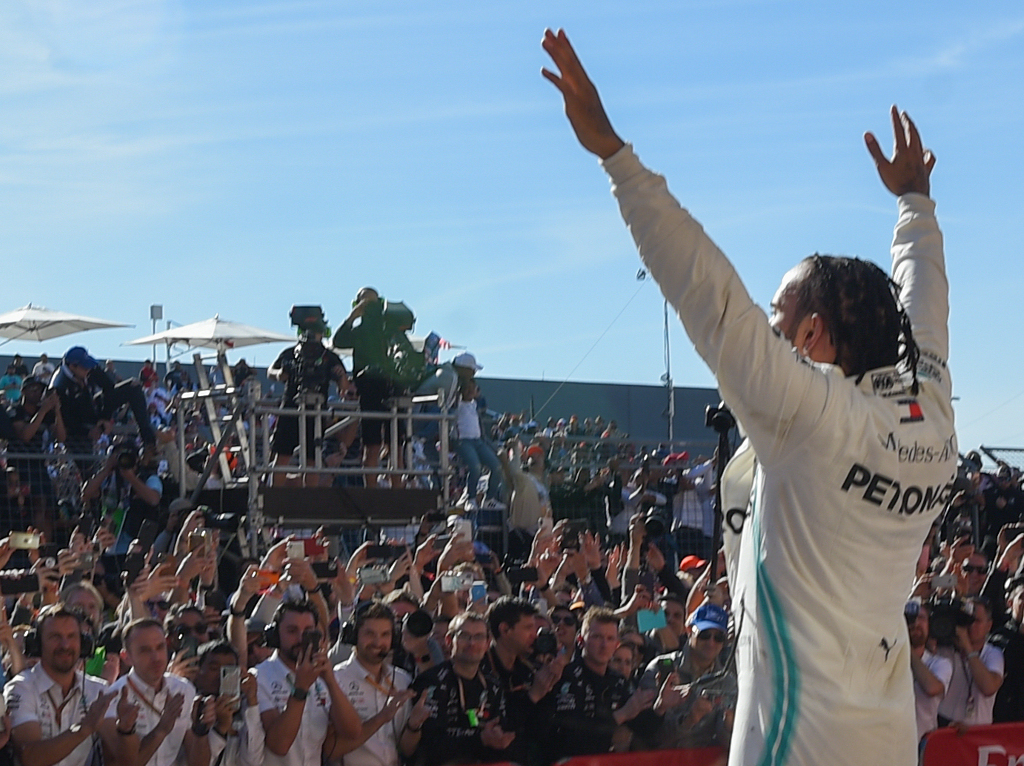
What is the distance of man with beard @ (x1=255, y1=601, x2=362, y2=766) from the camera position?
648 cm

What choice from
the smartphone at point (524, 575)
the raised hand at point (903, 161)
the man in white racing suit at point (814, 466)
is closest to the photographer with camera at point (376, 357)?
the smartphone at point (524, 575)

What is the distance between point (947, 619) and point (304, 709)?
4.28m

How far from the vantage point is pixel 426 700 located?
7031mm

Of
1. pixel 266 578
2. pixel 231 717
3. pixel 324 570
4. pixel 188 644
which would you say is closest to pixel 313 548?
pixel 324 570

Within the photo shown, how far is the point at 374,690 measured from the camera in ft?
23.2

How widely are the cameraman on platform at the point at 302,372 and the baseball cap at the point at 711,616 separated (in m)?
4.21

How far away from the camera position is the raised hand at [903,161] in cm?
312

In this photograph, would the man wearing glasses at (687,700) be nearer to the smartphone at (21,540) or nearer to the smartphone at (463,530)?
the smartphone at (463,530)

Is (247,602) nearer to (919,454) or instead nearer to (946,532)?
(919,454)

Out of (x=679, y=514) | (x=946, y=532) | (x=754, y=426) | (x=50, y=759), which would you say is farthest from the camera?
(x=946, y=532)

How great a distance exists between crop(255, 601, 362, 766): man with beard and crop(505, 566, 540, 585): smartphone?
3344 mm

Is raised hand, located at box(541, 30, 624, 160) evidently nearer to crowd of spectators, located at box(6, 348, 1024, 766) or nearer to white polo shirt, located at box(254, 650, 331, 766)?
crowd of spectators, located at box(6, 348, 1024, 766)

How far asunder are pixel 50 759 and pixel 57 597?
2308 millimetres

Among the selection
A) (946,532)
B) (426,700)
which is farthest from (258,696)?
(946,532)
